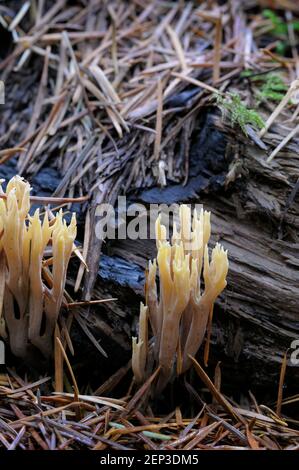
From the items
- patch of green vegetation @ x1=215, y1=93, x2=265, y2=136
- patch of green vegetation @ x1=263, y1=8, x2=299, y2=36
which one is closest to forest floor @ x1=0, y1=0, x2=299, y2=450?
patch of green vegetation @ x1=215, y1=93, x2=265, y2=136

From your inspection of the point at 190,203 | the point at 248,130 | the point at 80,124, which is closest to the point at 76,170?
the point at 80,124

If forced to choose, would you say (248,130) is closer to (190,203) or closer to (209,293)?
(190,203)

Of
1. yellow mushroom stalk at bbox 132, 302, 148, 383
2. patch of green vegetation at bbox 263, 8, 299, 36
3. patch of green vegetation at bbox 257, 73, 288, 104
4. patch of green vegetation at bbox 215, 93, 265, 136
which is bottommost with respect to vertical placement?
yellow mushroom stalk at bbox 132, 302, 148, 383

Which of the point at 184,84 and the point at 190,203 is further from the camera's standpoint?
the point at 184,84

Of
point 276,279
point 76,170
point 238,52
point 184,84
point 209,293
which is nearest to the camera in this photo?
point 209,293

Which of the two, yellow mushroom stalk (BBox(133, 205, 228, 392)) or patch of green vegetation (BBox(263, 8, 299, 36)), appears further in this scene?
patch of green vegetation (BBox(263, 8, 299, 36))

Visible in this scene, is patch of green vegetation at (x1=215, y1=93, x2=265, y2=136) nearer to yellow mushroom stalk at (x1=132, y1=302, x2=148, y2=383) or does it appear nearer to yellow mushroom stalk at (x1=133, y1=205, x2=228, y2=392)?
yellow mushroom stalk at (x1=133, y1=205, x2=228, y2=392)
